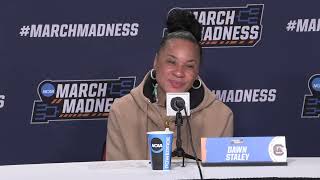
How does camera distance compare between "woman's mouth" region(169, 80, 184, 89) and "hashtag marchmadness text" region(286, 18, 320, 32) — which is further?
"hashtag marchmadness text" region(286, 18, 320, 32)

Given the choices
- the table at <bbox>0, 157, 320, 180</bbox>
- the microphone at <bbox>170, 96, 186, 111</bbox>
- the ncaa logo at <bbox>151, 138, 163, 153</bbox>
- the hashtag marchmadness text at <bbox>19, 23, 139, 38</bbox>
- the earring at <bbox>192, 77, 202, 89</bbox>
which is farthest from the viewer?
Result: the hashtag marchmadness text at <bbox>19, 23, 139, 38</bbox>

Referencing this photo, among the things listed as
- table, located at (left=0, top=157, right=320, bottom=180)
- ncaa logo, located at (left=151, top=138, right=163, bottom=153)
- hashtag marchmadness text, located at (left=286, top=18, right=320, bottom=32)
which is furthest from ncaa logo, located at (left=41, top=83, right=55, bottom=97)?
ncaa logo, located at (left=151, top=138, right=163, bottom=153)

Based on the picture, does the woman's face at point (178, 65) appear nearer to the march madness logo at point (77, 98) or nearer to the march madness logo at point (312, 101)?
the march madness logo at point (77, 98)

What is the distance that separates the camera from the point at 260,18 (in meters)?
3.10

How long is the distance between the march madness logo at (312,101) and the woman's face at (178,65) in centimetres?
101

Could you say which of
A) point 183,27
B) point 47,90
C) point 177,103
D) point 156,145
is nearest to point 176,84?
point 183,27

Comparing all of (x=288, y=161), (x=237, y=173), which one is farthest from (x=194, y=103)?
(x=237, y=173)

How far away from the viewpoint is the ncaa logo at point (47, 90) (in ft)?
9.98

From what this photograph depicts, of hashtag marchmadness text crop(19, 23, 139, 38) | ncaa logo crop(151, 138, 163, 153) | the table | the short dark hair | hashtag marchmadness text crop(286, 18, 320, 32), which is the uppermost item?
hashtag marchmadness text crop(286, 18, 320, 32)

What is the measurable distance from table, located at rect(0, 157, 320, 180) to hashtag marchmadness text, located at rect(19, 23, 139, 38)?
4.98ft

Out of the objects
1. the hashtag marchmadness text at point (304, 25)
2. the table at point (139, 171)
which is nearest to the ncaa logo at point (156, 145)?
the table at point (139, 171)

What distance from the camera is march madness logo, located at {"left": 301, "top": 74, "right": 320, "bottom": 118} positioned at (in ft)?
10.2

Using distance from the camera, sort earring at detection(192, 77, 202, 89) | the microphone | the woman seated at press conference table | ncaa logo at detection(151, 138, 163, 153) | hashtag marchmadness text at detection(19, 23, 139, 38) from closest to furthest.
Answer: ncaa logo at detection(151, 138, 163, 153) → the microphone → the woman seated at press conference table → earring at detection(192, 77, 202, 89) → hashtag marchmadness text at detection(19, 23, 139, 38)

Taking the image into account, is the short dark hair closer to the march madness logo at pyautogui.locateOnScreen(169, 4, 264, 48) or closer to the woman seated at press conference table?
the woman seated at press conference table
